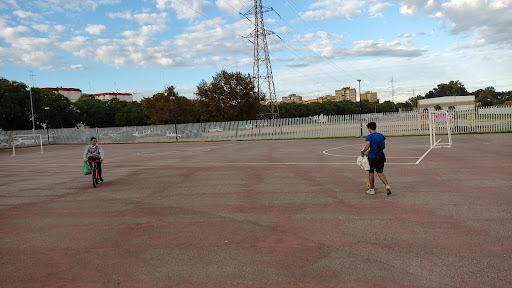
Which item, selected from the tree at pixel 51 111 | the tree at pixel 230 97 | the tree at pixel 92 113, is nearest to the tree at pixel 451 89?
the tree at pixel 230 97

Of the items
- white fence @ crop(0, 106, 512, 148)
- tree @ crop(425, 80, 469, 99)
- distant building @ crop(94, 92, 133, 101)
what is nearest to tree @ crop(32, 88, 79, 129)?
white fence @ crop(0, 106, 512, 148)

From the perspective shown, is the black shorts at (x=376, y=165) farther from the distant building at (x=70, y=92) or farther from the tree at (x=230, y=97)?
the distant building at (x=70, y=92)

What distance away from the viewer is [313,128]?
38.5 metres

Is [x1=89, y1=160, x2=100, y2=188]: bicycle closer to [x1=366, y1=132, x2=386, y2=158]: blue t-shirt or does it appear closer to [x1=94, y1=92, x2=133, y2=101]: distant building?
[x1=366, y1=132, x2=386, y2=158]: blue t-shirt

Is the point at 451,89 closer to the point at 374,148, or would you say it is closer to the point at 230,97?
the point at 230,97

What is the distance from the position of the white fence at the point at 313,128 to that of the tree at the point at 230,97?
200 inches

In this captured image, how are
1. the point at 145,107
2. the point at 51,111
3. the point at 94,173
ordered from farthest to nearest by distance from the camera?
1. the point at 145,107
2. the point at 51,111
3. the point at 94,173

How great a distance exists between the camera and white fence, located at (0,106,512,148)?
31.6 metres

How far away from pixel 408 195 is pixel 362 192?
1.11m

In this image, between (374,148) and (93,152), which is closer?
(374,148)

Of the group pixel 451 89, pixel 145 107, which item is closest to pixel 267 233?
pixel 145 107

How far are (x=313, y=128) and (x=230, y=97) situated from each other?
49.1 ft

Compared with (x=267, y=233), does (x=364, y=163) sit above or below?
above

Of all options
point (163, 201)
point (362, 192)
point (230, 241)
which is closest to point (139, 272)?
point (230, 241)
